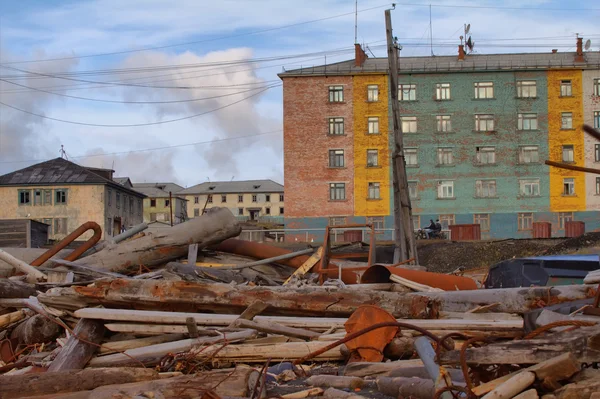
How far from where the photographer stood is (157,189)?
96500 mm

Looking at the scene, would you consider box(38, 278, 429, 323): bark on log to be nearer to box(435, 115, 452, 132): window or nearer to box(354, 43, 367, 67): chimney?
box(435, 115, 452, 132): window

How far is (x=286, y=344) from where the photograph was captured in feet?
18.4

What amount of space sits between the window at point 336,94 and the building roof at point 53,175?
2003 centimetres

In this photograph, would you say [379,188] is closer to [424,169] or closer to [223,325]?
[424,169]

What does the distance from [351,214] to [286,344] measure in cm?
4026

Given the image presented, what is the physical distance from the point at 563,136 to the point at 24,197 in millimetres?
40577

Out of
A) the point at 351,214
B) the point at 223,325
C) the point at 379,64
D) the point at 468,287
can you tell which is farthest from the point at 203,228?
the point at 379,64

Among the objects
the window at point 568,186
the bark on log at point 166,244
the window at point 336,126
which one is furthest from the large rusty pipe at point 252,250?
the window at point 568,186

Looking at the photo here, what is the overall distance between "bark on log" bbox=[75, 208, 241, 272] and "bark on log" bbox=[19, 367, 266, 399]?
23.2 feet

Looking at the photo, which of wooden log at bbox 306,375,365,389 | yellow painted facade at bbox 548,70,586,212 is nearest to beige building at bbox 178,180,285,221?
yellow painted facade at bbox 548,70,586,212

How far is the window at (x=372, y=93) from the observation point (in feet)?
152

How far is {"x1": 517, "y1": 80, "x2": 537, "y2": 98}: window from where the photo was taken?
→ 1832 inches

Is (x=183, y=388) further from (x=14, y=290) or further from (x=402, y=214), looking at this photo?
(x=402, y=214)

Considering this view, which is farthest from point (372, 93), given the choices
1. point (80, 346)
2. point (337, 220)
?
point (80, 346)
